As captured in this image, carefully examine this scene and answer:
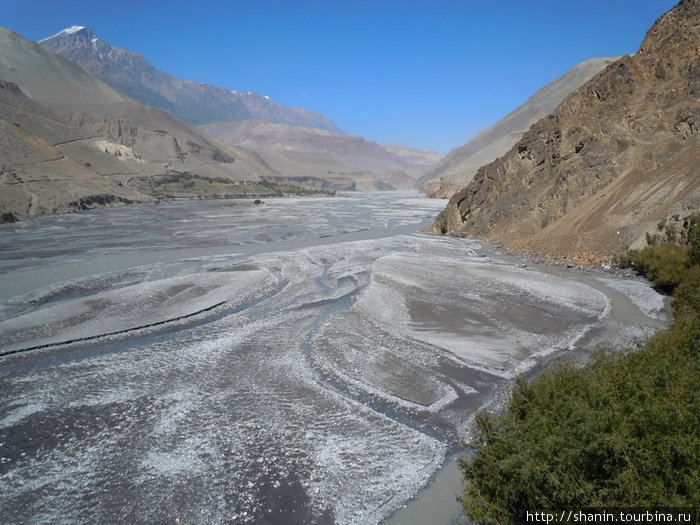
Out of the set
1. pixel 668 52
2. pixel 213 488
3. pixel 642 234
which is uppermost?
pixel 668 52

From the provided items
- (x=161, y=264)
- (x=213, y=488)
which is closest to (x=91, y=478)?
(x=213, y=488)

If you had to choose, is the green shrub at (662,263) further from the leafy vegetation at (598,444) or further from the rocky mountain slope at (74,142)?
the rocky mountain slope at (74,142)

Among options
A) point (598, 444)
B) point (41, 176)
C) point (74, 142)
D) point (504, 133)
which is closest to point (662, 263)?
point (598, 444)

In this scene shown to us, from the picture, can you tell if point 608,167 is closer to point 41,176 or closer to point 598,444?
point 598,444

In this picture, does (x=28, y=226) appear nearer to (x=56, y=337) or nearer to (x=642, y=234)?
(x=56, y=337)

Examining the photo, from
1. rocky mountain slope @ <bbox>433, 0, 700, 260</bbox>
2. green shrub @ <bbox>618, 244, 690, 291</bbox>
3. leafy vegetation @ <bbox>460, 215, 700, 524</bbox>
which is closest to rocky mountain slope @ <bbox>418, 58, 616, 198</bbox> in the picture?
rocky mountain slope @ <bbox>433, 0, 700, 260</bbox>

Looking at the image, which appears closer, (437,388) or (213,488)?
(213,488)
